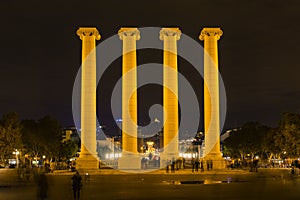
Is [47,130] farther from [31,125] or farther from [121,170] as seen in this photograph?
[121,170]

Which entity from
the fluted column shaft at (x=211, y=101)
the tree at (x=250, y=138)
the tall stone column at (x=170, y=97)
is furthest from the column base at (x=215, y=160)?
the tree at (x=250, y=138)

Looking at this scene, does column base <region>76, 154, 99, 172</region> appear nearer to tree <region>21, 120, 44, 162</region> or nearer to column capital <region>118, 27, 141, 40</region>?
column capital <region>118, 27, 141, 40</region>

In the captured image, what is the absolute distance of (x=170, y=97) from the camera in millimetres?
82125

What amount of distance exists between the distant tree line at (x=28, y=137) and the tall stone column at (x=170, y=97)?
2849 cm

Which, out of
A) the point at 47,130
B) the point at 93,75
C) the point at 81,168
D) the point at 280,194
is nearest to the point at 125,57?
the point at 93,75

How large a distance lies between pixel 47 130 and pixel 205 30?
44.0 meters

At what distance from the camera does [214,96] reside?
81.2 m

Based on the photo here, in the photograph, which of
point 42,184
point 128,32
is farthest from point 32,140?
point 42,184

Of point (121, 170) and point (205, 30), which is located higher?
point (205, 30)

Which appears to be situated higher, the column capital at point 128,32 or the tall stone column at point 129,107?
the column capital at point 128,32

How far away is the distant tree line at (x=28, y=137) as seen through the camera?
3706 inches

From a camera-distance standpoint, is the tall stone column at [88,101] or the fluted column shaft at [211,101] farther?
the tall stone column at [88,101]

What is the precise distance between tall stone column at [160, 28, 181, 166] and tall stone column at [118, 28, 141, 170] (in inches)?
188

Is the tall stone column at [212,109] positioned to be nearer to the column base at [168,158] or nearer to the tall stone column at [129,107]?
the column base at [168,158]
